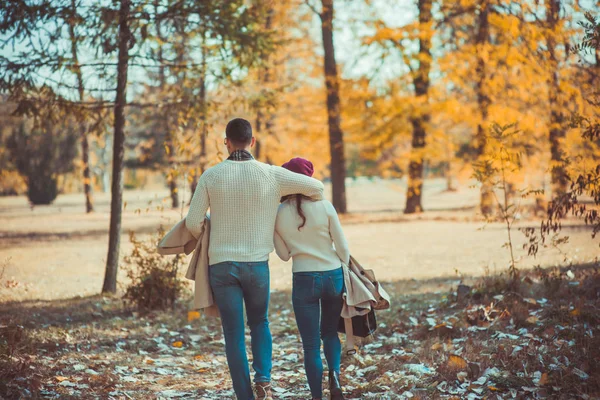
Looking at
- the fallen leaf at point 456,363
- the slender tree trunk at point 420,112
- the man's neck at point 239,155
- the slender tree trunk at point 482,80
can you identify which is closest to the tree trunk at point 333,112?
the slender tree trunk at point 420,112

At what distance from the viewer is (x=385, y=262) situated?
1184 centimetres

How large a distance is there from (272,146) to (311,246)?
2156 cm

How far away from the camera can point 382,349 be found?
231 inches

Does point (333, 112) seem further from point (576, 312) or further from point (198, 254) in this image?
point (198, 254)

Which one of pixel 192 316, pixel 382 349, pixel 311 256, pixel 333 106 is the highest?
pixel 333 106

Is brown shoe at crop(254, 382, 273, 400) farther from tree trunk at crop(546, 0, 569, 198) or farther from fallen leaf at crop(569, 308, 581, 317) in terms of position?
tree trunk at crop(546, 0, 569, 198)

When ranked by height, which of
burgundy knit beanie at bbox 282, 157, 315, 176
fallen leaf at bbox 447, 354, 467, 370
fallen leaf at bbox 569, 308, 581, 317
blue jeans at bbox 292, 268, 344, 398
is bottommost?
fallen leaf at bbox 447, 354, 467, 370

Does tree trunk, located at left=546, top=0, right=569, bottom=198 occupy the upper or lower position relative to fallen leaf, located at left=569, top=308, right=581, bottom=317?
upper

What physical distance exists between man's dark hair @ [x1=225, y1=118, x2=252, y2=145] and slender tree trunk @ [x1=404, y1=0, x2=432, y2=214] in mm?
15732

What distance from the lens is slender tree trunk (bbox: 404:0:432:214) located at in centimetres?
1869

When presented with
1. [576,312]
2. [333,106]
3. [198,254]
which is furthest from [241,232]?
[333,106]

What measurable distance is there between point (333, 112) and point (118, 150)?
1372 centimetres

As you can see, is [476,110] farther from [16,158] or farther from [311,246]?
[16,158]

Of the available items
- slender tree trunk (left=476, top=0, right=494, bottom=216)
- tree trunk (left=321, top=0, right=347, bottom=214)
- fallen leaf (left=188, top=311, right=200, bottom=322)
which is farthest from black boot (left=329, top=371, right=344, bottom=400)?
tree trunk (left=321, top=0, right=347, bottom=214)
